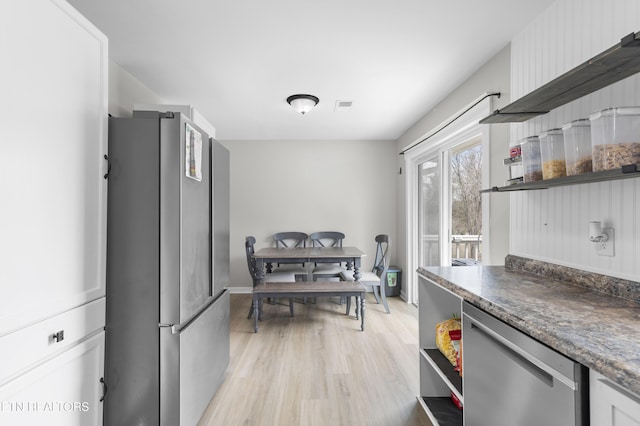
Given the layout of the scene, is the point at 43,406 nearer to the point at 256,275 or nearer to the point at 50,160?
the point at 50,160

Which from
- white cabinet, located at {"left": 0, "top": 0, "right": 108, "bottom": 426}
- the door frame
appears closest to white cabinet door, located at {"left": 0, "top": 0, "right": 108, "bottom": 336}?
white cabinet, located at {"left": 0, "top": 0, "right": 108, "bottom": 426}

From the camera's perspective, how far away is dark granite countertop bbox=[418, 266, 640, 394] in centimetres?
77

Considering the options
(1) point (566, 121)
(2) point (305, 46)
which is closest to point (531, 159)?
(1) point (566, 121)

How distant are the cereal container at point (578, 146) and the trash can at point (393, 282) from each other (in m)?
3.57

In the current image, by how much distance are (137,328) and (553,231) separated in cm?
220

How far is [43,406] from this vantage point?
1123 millimetres

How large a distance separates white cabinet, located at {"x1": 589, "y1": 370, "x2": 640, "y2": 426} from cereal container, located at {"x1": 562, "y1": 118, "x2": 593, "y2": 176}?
86 centimetres

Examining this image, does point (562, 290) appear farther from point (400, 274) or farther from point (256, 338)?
point (400, 274)

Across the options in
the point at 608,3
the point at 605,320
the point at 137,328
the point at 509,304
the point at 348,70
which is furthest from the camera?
the point at 348,70

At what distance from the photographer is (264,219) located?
508 centimetres

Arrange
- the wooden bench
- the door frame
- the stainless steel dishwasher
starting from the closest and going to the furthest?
the stainless steel dishwasher → the door frame → the wooden bench

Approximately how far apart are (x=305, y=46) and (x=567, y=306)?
83.2 inches

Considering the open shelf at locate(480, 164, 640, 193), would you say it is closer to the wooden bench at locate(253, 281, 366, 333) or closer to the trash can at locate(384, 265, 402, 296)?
the wooden bench at locate(253, 281, 366, 333)

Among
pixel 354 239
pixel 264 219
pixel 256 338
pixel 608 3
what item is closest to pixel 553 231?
pixel 608 3
